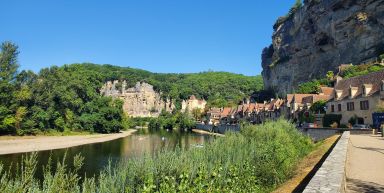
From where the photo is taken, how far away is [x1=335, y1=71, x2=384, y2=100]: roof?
46812mm

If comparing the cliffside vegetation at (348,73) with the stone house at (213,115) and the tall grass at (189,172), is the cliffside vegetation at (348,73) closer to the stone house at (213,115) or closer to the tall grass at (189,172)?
the tall grass at (189,172)

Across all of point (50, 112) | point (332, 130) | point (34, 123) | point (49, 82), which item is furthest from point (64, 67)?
point (332, 130)

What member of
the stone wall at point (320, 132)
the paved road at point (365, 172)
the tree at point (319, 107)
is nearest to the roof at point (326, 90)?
the tree at point (319, 107)

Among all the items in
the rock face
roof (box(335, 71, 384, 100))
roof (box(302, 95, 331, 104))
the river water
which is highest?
the rock face

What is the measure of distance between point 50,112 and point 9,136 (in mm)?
13375

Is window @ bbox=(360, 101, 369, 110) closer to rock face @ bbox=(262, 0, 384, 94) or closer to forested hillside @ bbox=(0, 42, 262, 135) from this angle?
rock face @ bbox=(262, 0, 384, 94)

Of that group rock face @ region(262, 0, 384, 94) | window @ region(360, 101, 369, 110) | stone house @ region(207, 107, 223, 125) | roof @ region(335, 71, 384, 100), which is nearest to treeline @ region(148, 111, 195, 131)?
stone house @ region(207, 107, 223, 125)

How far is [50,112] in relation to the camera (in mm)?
73938

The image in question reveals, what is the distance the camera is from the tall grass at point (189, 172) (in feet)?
27.1

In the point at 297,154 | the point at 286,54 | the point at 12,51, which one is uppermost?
the point at 286,54

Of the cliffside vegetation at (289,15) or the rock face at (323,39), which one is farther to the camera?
the cliffside vegetation at (289,15)

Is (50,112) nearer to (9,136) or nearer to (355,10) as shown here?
(9,136)

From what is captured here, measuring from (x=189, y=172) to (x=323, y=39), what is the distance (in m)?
90.4

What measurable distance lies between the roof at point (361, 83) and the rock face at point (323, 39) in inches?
778
